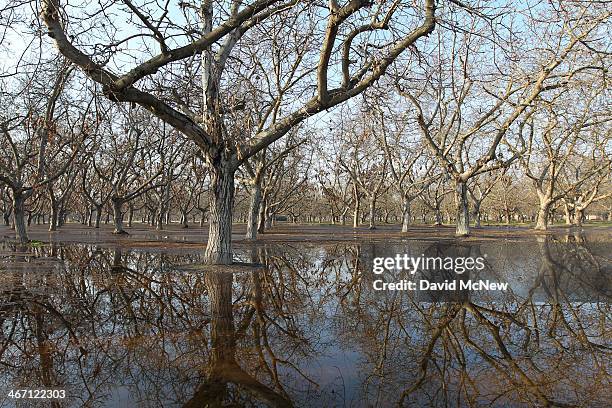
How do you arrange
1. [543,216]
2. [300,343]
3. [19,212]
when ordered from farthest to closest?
1. [543,216]
2. [19,212]
3. [300,343]

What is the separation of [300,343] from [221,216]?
707 centimetres

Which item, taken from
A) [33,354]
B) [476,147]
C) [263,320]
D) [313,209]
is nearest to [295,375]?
[263,320]

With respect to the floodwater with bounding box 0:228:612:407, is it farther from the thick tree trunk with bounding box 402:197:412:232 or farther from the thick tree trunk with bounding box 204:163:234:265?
the thick tree trunk with bounding box 402:197:412:232

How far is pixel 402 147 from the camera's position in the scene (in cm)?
3691

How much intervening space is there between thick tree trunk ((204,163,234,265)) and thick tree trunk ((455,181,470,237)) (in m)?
19.4

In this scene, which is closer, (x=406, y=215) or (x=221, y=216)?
(x=221, y=216)

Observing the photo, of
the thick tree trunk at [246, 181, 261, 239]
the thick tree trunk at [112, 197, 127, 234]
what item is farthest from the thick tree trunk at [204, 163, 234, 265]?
the thick tree trunk at [112, 197, 127, 234]

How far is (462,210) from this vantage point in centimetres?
2733

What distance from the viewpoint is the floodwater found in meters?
3.65

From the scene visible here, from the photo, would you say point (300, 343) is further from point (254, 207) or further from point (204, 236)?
point (204, 236)

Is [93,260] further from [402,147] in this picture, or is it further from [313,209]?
[313,209]

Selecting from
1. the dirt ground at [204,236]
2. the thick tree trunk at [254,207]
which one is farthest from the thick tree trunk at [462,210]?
the thick tree trunk at [254,207]

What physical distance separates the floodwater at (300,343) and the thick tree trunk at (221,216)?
7.00 ft

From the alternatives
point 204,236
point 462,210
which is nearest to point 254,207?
point 204,236
